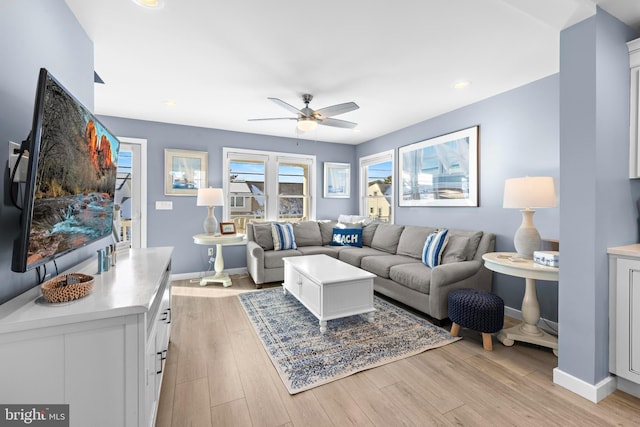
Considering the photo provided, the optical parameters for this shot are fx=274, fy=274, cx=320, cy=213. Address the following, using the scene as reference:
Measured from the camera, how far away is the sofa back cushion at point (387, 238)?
4.18 meters

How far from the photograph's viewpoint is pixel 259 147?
4906 mm

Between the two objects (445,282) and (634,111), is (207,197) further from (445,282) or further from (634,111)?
(634,111)

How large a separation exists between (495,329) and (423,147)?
8.81 ft

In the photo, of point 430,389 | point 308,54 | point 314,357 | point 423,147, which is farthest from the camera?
point 423,147

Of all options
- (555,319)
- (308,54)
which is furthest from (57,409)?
(555,319)

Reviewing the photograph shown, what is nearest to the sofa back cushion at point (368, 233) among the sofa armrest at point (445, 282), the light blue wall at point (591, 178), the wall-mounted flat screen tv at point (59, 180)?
the sofa armrest at point (445, 282)

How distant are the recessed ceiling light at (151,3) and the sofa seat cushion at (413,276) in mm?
3060

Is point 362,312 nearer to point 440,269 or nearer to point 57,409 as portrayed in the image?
point 440,269

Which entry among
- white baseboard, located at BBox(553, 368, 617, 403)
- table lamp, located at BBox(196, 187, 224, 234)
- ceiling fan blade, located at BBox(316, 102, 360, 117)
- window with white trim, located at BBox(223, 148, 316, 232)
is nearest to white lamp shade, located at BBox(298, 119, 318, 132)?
ceiling fan blade, located at BBox(316, 102, 360, 117)

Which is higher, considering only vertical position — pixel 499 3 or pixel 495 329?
pixel 499 3

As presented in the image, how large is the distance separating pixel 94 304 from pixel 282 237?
3.26 meters

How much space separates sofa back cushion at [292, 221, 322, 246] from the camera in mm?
4691

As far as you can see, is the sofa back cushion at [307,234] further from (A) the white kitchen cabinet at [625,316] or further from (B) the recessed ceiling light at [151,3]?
(A) the white kitchen cabinet at [625,316]

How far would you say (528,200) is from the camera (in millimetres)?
2258
